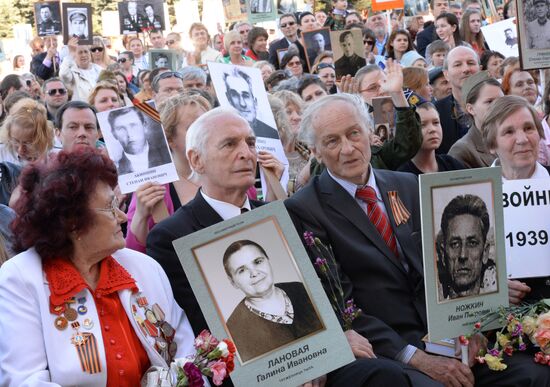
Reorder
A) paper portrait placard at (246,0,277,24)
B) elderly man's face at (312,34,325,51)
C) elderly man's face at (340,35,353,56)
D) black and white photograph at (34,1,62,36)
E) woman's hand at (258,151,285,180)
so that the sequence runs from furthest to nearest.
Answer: black and white photograph at (34,1,62,36)
paper portrait placard at (246,0,277,24)
elderly man's face at (312,34,325,51)
elderly man's face at (340,35,353,56)
woman's hand at (258,151,285,180)

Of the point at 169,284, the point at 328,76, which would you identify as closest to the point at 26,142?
the point at 169,284

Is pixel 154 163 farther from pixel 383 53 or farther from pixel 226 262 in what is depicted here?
pixel 383 53

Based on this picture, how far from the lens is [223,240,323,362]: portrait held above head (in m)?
3.75

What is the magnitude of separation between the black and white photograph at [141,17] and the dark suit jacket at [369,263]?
11.3 m

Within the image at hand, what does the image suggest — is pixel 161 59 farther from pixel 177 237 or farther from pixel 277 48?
pixel 177 237

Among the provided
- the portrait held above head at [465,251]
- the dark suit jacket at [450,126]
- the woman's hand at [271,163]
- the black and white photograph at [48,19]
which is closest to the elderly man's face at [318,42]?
the dark suit jacket at [450,126]

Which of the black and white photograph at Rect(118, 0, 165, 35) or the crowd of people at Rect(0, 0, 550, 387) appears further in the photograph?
the black and white photograph at Rect(118, 0, 165, 35)

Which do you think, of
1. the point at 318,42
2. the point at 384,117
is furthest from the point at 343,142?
the point at 318,42

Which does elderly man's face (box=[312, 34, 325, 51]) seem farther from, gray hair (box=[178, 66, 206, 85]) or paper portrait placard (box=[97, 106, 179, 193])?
paper portrait placard (box=[97, 106, 179, 193])

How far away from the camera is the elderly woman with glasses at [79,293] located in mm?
3596

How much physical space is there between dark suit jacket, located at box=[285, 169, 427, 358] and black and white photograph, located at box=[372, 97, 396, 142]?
1.62m

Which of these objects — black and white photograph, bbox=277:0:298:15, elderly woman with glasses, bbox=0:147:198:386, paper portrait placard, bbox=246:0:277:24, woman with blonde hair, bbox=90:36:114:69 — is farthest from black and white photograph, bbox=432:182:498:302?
black and white photograph, bbox=277:0:298:15

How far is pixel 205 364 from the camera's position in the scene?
3.56 meters

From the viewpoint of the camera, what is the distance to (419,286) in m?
4.66
